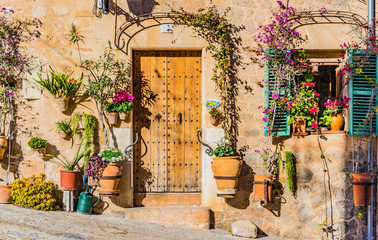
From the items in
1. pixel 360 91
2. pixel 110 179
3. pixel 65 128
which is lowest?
pixel 110 179

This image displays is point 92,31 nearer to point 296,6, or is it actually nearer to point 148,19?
point 148,19

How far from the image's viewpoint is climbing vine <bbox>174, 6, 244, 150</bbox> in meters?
7.00

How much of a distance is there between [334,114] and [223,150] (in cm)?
177

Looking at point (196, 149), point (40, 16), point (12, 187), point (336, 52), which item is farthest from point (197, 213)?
point (40, 16)

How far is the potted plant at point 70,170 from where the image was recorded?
22.2 feet

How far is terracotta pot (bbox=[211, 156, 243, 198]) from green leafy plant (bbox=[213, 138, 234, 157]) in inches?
2.9

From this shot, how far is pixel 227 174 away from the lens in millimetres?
6719

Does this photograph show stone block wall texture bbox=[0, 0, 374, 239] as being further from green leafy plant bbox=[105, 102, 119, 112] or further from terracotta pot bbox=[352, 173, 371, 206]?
terracotta pot bbox=[352, 173, 371, 206]

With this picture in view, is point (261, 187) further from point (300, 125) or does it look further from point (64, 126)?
point (64, 126)

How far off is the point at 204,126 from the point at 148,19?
5.96ft

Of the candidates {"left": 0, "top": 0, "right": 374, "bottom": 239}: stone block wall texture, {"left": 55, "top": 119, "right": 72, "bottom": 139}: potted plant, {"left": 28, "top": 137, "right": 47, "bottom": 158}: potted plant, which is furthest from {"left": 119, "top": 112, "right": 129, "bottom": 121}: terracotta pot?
{"left": 28, "top": 137, "right": 47, "bottom": 158}: potted plant

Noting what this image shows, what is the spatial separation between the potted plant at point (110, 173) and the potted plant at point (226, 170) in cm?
139

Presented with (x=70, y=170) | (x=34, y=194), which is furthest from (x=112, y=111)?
(x=34, y=194)

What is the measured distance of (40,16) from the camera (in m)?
7.07
